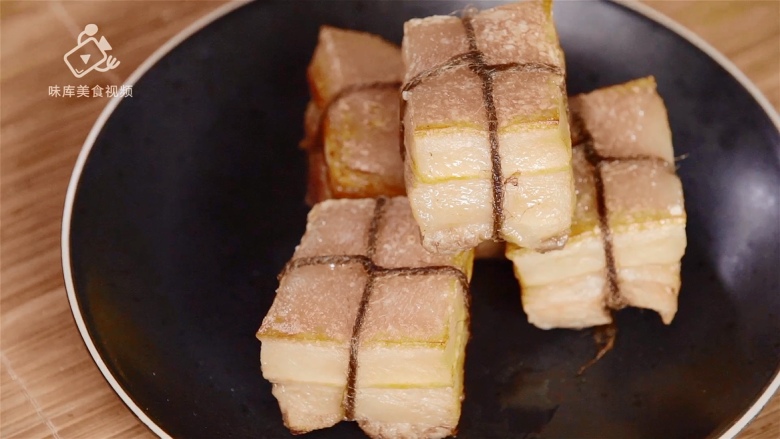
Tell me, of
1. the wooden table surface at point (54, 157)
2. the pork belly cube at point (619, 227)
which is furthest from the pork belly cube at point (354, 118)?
the wooden table surface at point (54, 157)

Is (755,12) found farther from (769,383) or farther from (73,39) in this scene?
(73,39)

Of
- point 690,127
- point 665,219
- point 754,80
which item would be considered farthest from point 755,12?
point 665,219

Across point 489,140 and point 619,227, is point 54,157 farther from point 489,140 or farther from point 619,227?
point 619,227

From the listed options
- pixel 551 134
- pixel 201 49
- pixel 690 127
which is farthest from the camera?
pixel 201 49

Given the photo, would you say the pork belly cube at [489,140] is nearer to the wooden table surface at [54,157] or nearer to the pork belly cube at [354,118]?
the pork belly cube at [354,118]

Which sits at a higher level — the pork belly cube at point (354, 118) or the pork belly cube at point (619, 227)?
the pork belly cube at point (354, 118)
